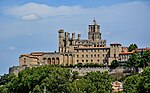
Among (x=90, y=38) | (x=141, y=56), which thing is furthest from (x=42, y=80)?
(x=90, y=38)

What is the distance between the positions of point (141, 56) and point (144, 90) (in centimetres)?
4198

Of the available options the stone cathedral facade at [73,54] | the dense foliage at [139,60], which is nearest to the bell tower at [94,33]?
the stone cathedral facade at [73,54]

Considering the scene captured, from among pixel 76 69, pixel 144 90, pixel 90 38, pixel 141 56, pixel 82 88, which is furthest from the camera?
pixel 90 38

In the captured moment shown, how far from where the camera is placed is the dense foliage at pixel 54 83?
56.9 meters

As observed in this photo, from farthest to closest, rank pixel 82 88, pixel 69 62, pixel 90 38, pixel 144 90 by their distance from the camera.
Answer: pixel 90 38 → pixel 69 62 → pixel 82 88 → pixel 144 90

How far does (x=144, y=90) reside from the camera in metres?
53.7

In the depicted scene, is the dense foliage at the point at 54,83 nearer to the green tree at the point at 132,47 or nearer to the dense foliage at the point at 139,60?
the dense foliage at the point at 139,60

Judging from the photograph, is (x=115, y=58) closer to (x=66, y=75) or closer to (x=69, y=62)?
(x=69, y=62)

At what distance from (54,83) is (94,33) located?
5954 centimetres

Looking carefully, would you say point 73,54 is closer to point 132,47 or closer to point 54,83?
point 132,47

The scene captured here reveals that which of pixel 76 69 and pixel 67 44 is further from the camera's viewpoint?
pixel 67 44

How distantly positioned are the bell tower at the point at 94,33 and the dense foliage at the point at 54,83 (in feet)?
147

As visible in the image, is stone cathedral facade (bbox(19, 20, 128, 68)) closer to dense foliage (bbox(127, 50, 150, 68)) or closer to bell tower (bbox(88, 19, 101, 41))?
bell tower (bbox(88, 19, 101, 41))

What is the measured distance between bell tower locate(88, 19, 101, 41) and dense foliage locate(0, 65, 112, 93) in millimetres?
44753
